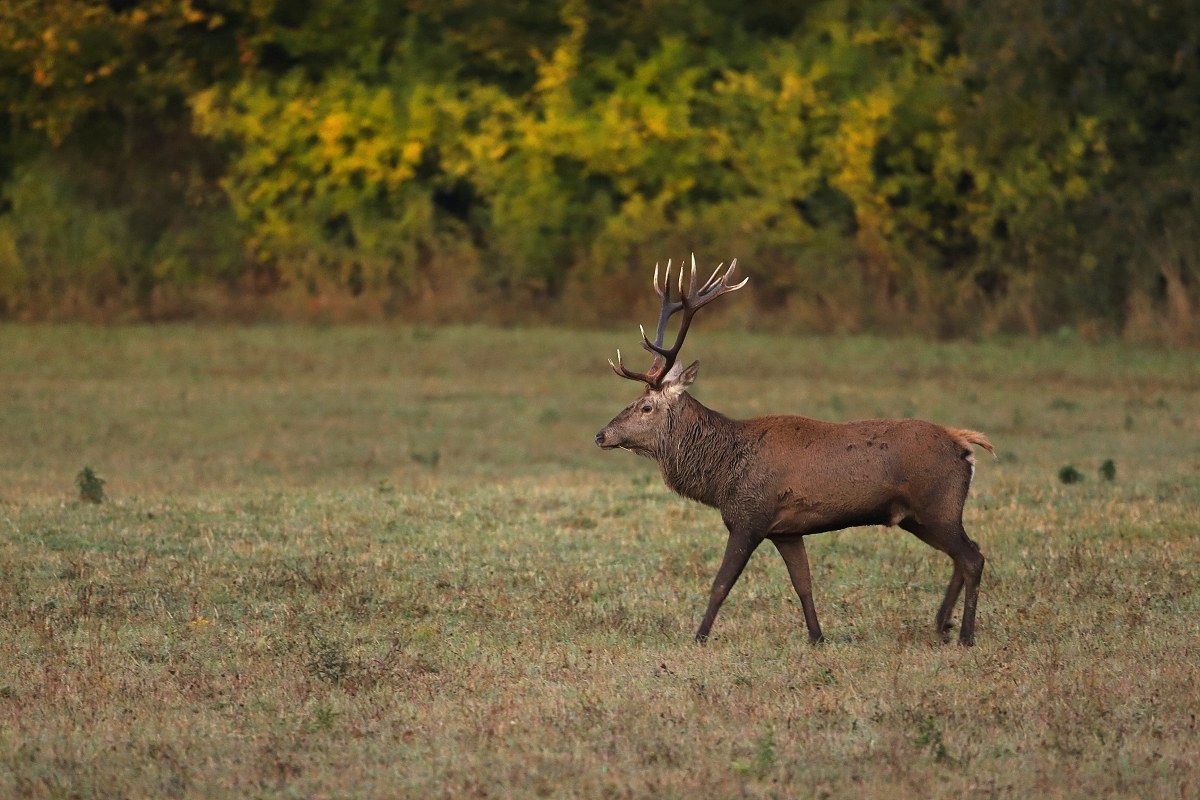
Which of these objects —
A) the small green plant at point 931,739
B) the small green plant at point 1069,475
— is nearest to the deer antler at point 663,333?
the small green plant at point 931,739

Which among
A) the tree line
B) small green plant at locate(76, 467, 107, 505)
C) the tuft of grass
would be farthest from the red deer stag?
the tree line

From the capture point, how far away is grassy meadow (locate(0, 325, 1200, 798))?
7176mm

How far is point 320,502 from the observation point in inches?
541

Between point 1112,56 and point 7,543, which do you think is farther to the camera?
point 1112,56

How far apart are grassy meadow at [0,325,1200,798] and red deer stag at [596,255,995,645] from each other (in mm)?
363

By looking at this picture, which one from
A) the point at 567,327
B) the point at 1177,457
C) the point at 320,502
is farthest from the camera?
the point at 567,327

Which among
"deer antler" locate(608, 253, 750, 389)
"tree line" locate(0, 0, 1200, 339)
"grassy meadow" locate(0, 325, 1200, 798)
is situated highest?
"tree line" locate(0, 0, 1200, 339)

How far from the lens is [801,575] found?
9586 millimetres

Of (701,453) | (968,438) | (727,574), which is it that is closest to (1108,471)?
(968,438)

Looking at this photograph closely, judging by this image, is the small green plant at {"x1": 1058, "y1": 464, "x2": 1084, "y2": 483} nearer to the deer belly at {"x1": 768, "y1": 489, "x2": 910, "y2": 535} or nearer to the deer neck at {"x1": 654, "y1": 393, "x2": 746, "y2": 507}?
the deer neck at {"x1": 654, "y1": 393, "x2": 746, "y2": 507}

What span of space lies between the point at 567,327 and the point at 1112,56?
8528 mm

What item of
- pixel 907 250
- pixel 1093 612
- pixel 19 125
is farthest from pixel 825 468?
pixel 19 125

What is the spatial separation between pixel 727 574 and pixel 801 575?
390mm

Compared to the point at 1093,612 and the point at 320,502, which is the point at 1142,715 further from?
the point at 320,502
